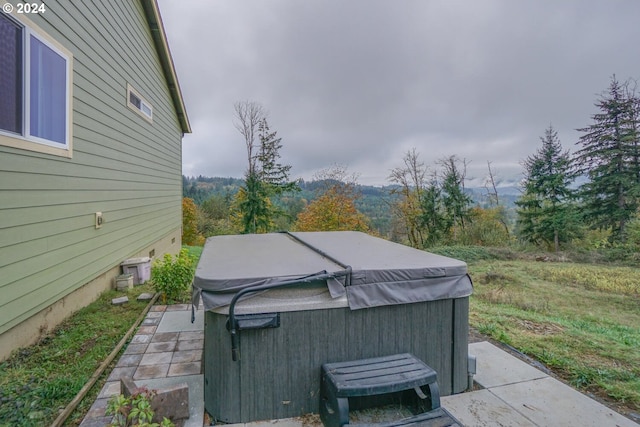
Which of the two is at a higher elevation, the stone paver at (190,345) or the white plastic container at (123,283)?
the white plastic container at (123,283)

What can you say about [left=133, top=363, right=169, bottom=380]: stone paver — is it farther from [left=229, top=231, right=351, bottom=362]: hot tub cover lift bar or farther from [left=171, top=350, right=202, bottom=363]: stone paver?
[left=229, top=231, right=351, bottom=362]: hot tub cover lift bar

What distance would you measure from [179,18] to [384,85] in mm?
7045

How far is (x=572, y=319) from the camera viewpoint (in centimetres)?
545

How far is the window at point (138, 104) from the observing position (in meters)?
6.12

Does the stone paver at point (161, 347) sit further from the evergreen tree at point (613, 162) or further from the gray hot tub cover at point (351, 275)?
the evergreen tree at point (613, 162)

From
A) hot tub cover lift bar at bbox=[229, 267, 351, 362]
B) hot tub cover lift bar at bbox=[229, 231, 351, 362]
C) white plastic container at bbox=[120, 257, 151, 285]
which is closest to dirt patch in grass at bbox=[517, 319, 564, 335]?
hot tub cover lift bar at bbox=[229, 231, 351, 362]

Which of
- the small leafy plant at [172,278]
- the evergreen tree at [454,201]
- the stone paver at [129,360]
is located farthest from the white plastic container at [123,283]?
the evergreen tree at [454,201]

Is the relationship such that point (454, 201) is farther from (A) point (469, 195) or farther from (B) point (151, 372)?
(B) point (151, 372)

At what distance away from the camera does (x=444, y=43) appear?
31.1 feet

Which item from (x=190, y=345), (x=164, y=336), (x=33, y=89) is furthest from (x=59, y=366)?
(x=33, y=89)

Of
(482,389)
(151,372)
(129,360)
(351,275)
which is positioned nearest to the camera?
(351,275)

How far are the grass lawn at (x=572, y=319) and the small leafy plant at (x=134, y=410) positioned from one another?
3508 mm

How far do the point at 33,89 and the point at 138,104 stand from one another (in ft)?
12.5

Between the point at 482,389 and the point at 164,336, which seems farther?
the point at 164,336
